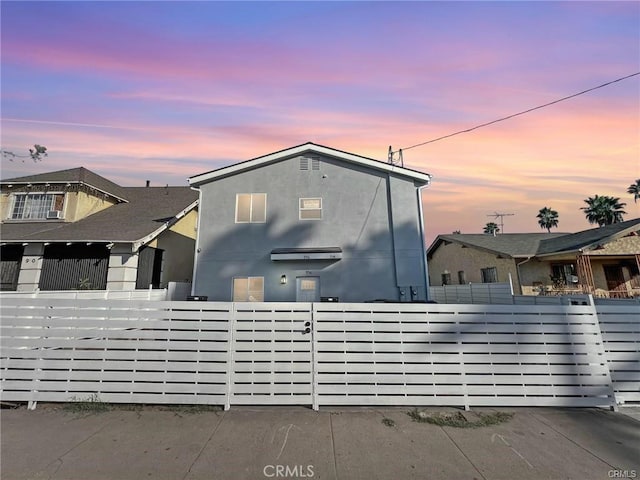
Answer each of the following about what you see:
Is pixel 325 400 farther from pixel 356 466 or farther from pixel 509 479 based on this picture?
pixel 509 479

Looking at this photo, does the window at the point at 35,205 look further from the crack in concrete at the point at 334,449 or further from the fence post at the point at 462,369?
the fence post at the point at 462,369

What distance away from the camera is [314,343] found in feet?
13.2

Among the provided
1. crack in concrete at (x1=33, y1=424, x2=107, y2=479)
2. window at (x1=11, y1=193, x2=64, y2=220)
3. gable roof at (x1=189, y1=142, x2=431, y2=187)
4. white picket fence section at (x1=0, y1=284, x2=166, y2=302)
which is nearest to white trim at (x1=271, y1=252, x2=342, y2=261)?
gable roof at (x1=189, y1=142, x2=431, y2=187)

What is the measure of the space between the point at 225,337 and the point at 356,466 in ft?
7.70

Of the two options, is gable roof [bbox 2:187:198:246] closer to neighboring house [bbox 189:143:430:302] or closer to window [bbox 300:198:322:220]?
neighboring house [bbox 189:143:430:302]

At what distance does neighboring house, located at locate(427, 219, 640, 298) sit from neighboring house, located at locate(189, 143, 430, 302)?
311 inches

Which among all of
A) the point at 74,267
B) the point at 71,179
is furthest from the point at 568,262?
the point at 71,179

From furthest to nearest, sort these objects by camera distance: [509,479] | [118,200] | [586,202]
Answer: [586,202]
[118,200]
[509,479]

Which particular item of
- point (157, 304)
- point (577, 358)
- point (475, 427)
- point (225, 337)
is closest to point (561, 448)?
point (475, 427)

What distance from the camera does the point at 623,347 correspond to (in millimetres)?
4105

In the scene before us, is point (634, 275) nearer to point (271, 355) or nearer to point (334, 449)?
point (334, 449)

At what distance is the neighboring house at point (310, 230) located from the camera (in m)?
10.3

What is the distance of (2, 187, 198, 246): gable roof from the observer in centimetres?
1115
